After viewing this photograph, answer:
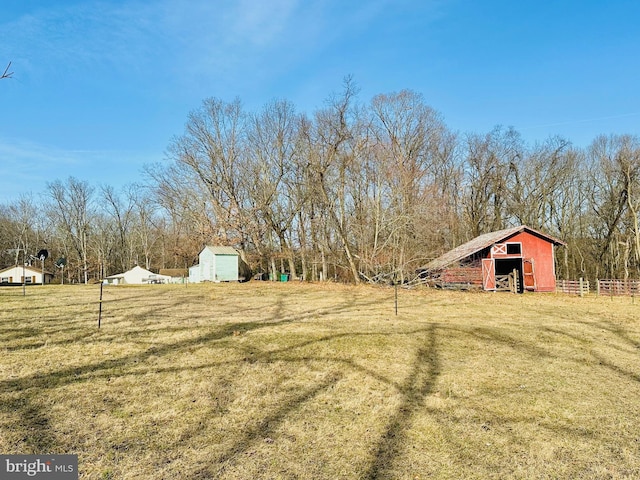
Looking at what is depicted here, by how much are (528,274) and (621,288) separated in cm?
493

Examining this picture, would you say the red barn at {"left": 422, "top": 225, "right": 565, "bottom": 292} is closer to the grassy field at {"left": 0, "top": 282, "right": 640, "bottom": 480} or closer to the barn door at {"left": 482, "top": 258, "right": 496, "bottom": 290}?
the barn door at {"left": 482, "top": 258, "right": 496, "bottom": 290}

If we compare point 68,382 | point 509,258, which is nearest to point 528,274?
point 509,258

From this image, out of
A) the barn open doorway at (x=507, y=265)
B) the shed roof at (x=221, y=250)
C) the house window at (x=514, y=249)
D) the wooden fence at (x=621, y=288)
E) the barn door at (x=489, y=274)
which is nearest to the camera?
the wooden fence at (x=621, y=288)

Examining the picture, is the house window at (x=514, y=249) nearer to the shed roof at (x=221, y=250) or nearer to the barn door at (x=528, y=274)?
the barn door at (x=528, y=274)

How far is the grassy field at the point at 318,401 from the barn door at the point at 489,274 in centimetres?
1509

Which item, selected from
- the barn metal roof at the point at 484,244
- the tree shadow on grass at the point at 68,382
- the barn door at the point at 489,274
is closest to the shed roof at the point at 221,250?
the barn metal roof at the point at 484,244

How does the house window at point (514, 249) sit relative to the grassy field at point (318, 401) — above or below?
above

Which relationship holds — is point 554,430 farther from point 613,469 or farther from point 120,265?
point 120,265

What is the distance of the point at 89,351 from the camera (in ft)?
22.5

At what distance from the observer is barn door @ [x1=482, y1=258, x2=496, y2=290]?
958 inches

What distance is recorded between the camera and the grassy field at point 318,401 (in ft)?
11.7

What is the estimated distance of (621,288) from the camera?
23.8 m

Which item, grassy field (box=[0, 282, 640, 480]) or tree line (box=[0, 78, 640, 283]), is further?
tree line (box=[0, 78, 640, 283])

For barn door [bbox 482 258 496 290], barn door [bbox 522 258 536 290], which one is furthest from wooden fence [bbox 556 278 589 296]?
barn door [bbox 482 258 496 290]
